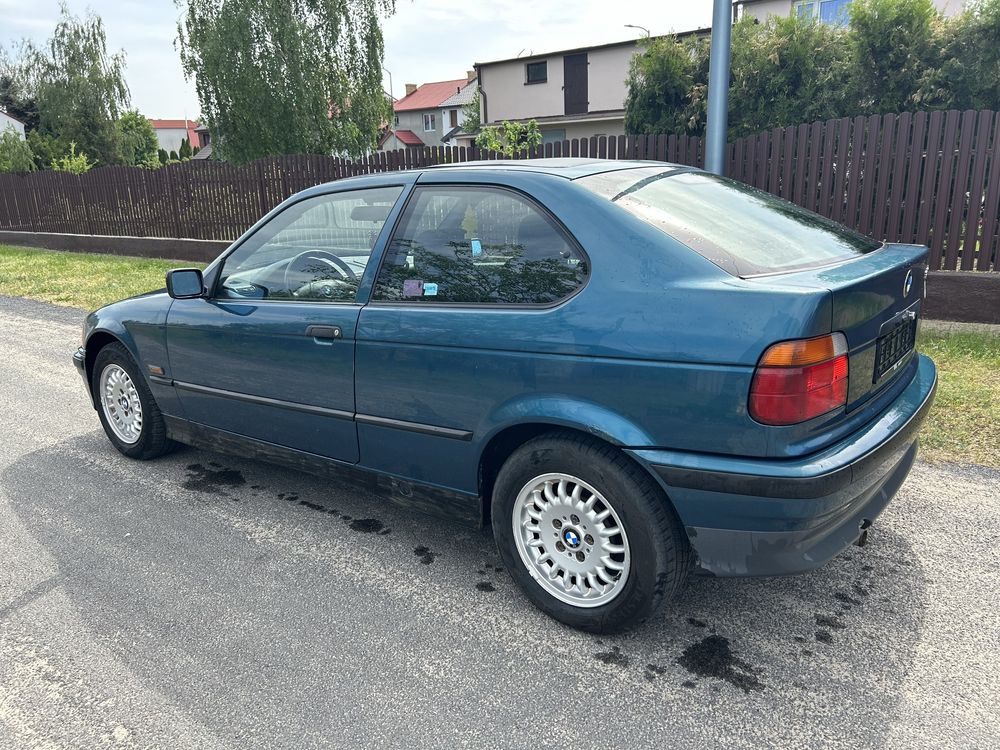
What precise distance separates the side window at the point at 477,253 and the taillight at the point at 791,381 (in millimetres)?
712

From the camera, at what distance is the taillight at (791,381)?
2.14 meters

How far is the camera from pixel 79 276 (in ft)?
42.5

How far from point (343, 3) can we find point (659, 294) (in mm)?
23785

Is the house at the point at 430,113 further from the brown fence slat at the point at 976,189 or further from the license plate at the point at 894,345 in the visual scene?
the license plate at the point at 894,345

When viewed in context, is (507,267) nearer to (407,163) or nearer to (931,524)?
(931,524)

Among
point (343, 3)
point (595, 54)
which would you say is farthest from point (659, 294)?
point (595, 54)

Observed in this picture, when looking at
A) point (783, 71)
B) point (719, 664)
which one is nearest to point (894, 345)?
point (719, 664)

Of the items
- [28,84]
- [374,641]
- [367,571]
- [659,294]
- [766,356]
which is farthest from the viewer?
[28,84]

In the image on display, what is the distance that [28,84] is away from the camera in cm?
3619

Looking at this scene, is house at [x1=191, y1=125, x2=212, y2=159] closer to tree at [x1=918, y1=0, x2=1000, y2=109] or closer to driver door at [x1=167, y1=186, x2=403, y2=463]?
tree at [x1=918, y1=0, x2=1000, y2=109]

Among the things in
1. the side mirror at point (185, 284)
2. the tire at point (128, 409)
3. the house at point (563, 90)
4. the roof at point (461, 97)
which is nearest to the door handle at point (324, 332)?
the side mirror at point (185, 284)

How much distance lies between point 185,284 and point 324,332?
3.58 feet

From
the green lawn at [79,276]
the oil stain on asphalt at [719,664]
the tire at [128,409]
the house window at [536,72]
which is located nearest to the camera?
the oil stain on asphalt at [719,664]

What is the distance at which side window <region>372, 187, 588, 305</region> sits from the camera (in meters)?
2.63
